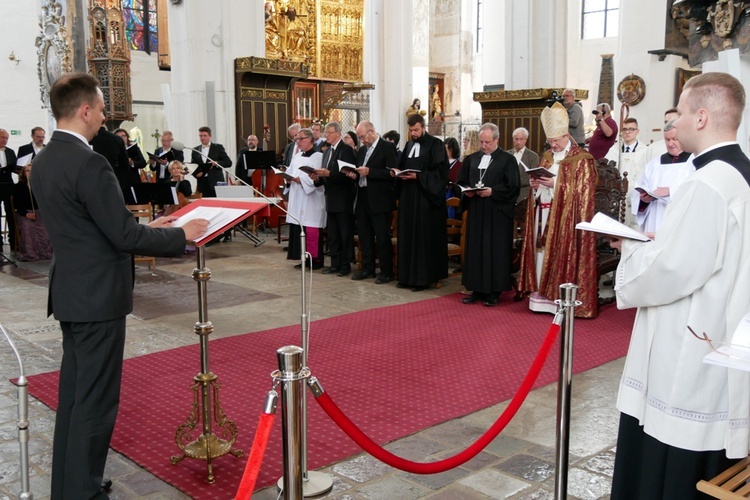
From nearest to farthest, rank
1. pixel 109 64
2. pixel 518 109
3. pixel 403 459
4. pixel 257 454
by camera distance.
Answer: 1. pixel 257 454
2. pixel 403 459
3. pixel 518 109
4. pixel 109 64

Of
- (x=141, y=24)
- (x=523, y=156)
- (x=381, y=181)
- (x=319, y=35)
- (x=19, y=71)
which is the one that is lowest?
(x=381, y=181)

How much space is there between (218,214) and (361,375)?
2165 millimetres

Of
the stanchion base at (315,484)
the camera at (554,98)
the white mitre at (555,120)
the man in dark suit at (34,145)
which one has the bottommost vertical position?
the stanchion base at (315,484)

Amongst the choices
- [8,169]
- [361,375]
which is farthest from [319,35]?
[361,375]

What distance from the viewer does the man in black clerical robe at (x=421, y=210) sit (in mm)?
7863

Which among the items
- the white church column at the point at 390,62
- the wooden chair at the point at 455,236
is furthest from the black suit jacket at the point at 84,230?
the white church column at the point at 390,62

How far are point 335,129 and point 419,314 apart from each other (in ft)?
10.1

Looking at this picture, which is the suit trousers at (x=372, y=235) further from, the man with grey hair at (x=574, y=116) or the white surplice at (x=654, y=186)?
the man with grey hair at (x=574, y=116)

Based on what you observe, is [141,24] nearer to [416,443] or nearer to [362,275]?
[362,275]

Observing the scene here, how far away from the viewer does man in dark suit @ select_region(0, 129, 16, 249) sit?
9961 millimetres

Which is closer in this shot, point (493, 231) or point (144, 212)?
point (493, 231)

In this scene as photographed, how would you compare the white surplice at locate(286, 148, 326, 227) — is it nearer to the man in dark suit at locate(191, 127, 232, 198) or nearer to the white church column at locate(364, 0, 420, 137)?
the man in dark suit at locate(191, 127, 232, 198)

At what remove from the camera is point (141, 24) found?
22422mm

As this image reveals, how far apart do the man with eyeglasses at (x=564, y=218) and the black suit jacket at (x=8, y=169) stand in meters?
7.31
